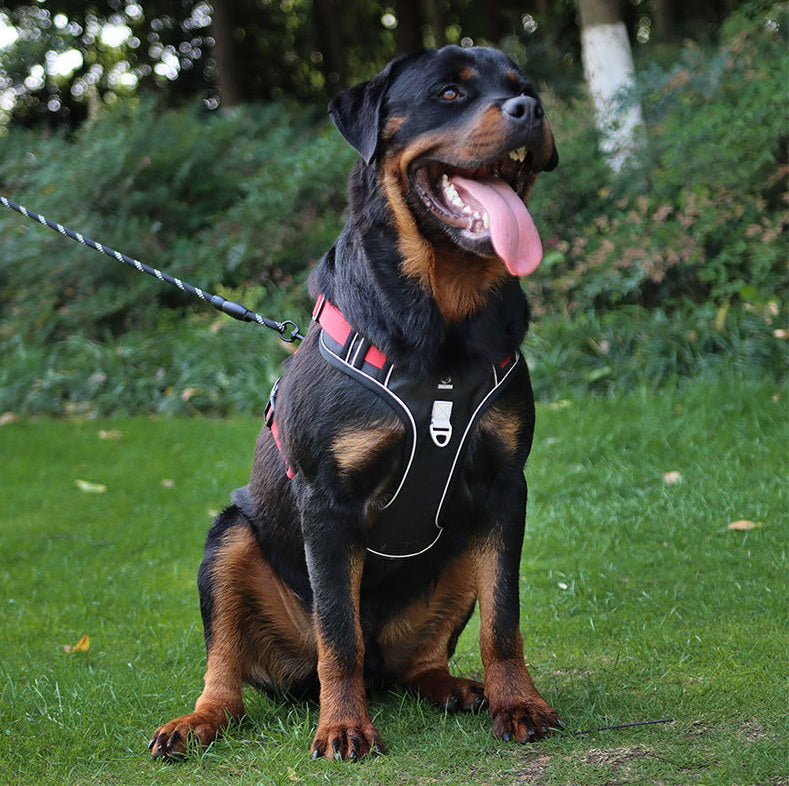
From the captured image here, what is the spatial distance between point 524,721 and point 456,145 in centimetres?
166

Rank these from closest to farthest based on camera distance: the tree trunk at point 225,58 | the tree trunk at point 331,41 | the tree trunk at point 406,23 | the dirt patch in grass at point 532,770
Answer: the dirt patch in grass at point 532,770 < the tree trunk at point 225,58 < the tree trunk at point 406,23 < the tree trunk at point 331,41

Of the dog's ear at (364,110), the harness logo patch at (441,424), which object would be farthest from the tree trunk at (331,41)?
the harness logo patch at (441,424)

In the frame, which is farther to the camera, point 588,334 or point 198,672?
point 588,334

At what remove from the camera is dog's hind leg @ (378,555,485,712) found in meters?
3.50

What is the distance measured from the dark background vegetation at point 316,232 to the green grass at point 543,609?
862 mm

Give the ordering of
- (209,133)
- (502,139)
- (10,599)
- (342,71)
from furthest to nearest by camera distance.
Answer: (342,71) < (209,133) < (10,599) < (502,139)

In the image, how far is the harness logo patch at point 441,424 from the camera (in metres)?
3.12

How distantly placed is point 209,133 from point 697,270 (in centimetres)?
685

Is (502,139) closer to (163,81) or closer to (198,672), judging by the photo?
(198,672)

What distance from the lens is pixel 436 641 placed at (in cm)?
364

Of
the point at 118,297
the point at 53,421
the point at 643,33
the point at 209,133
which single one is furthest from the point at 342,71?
the point at 53,421

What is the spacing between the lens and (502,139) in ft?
10.00

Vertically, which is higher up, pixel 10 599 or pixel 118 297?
pixel 118 297

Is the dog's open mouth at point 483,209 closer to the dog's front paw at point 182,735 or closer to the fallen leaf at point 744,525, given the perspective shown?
the dog's front paw at point 182,735
